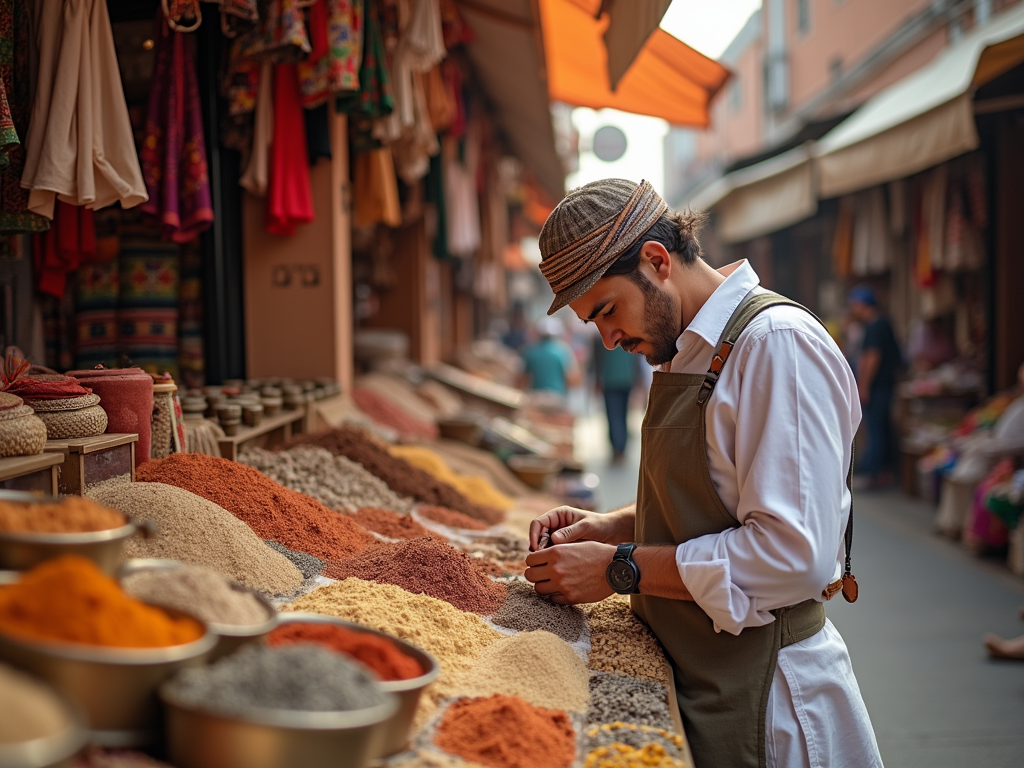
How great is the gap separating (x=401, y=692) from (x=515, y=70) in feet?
20.6

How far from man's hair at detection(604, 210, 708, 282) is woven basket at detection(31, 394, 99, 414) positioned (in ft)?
3.99

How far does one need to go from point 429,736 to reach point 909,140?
5.42m

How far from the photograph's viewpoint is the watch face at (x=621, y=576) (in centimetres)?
165

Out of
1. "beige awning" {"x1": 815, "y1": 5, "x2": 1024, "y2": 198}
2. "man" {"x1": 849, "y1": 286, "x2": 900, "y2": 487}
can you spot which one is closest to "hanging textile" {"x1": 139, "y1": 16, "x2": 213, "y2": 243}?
"beige awning" {"x1": 815, "y1": 5, "x2": 1024, "y2": 198}

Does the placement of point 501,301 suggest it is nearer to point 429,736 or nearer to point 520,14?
point 520,14

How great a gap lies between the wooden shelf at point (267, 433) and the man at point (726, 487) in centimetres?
126

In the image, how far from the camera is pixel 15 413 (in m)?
1.75

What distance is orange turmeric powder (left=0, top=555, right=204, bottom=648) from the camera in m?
0.94

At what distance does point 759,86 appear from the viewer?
1728cm

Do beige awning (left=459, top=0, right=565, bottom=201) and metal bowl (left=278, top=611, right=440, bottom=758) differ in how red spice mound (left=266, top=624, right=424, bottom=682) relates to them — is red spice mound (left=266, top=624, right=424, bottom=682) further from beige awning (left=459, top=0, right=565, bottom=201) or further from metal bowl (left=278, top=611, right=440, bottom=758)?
beige awning (left=459, top=0, right=565, bottom=201)

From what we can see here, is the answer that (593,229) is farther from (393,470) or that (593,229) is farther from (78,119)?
(78,119)

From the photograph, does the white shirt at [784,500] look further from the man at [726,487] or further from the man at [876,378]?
the man at [876,378]

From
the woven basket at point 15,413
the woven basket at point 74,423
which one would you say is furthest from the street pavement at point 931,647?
the woven basket at point 15,413

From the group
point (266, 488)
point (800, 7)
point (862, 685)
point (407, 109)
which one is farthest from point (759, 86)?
point (266, 488)
